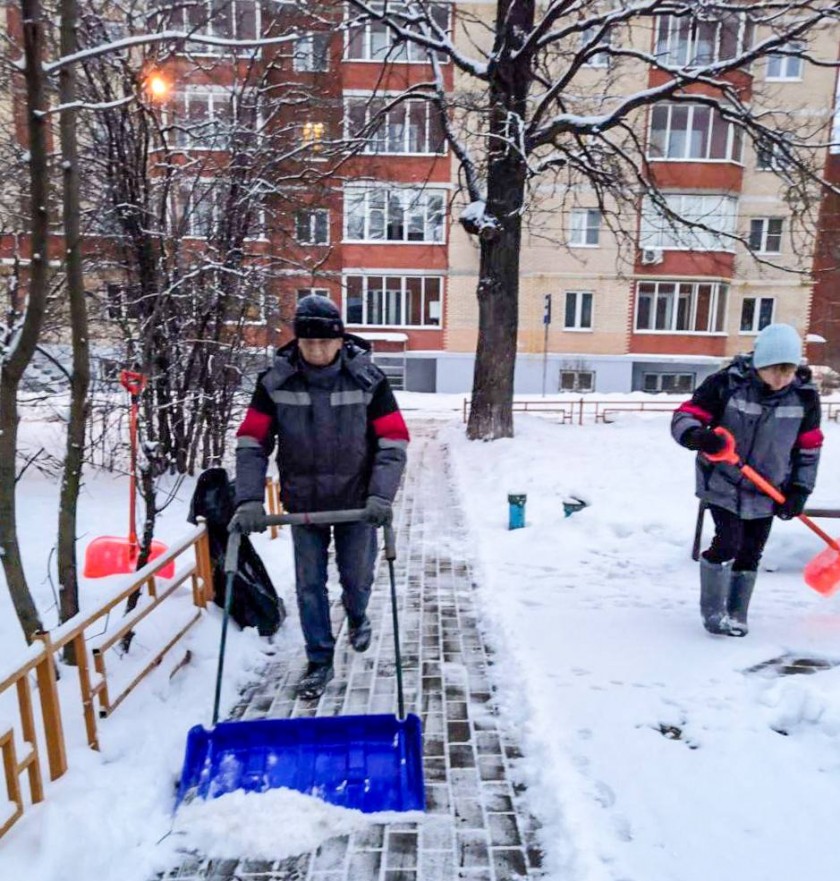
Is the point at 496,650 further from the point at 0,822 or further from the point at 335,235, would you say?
the point at 335,235

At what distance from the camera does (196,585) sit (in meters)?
4.43

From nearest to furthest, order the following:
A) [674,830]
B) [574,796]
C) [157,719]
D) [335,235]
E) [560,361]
A: [674,830]
[574,796]
[157,719]
[335,235]
[560,361]

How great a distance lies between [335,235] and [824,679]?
67.0ft

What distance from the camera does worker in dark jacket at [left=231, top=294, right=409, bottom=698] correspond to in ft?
11.1

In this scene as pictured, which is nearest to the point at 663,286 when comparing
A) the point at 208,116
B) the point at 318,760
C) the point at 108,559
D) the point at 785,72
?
the point at 785,72

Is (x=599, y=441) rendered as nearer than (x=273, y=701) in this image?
No

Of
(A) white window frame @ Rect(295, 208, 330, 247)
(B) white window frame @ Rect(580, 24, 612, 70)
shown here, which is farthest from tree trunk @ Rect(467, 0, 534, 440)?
(A) white window frame @ Rect(295, 208, 330, 247)

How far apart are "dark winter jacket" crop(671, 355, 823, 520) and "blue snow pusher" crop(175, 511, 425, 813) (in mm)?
2349

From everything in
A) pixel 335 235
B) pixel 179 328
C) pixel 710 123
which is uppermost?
pixel 710 123

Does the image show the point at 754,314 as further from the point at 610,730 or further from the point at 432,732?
the point at 432,732

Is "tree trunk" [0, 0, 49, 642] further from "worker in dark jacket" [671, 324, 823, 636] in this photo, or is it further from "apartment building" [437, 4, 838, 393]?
"apartment building" [437, 4, 838, 393]

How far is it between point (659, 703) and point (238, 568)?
2.61 m

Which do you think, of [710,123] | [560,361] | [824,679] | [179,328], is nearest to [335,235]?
[560,361]

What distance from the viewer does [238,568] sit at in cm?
432
